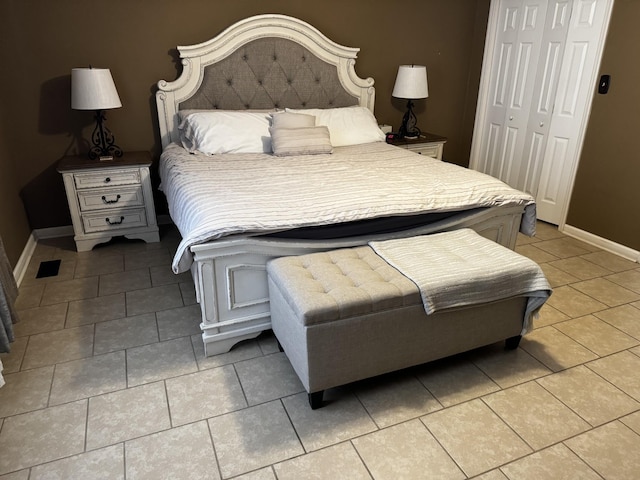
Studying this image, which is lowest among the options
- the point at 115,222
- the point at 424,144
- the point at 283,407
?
the point at 283,407

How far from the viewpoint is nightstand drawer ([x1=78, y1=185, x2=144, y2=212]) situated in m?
3.05

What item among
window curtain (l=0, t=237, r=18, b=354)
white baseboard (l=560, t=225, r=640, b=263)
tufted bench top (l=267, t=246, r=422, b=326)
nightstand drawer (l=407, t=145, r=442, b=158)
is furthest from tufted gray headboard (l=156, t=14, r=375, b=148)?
white baseboard (l=560, t=225, r=640, b=263)

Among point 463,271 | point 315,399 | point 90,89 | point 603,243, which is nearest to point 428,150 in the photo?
point 603,243

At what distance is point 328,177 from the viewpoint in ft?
8.36

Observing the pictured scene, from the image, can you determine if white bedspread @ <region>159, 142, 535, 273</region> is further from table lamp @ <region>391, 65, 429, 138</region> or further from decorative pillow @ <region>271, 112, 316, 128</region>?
table lamp @ <region>391, 65, 429, 138</region>

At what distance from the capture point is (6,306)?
2.01 m

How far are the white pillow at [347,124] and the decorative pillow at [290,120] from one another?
21 cm

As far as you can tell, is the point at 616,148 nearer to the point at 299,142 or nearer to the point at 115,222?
the point at 299,142

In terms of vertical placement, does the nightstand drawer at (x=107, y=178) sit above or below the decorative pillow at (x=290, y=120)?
below

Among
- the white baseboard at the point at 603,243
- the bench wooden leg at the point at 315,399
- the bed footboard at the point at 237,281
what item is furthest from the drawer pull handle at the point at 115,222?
the white baseboard at the point at 603,243

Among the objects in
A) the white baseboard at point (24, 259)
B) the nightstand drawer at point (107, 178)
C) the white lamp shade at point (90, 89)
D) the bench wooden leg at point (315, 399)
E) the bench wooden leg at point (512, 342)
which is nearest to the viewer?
the bench wooden leg at point (315, 399)

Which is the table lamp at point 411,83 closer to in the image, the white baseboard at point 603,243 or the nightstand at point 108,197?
the white baseboard at point 603,243

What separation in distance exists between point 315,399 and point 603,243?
2.66m

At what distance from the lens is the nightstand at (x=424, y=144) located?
3799mm
